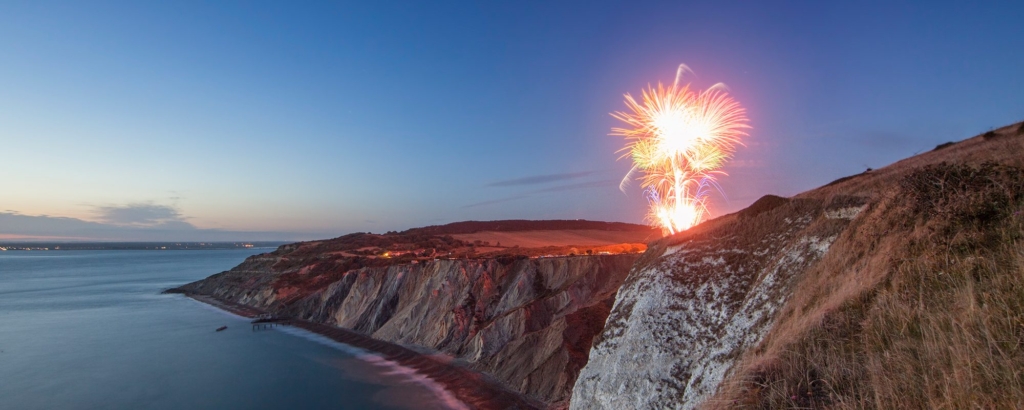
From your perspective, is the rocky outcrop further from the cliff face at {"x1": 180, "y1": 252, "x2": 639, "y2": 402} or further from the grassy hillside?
the cliff face at {"x1": 180, "y1": 252, "x2": 639, "y2": 402}

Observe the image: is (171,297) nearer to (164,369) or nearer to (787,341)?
(164,369)

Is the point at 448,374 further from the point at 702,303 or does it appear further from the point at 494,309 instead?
the point at 702,303

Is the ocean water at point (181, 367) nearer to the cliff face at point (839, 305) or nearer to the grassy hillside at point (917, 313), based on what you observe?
the cliff face at point (839, 305)

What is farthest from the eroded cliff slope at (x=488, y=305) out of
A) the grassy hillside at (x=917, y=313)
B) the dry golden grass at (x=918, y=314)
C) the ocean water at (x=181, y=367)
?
the dry golden grass at (x=918, y=314)

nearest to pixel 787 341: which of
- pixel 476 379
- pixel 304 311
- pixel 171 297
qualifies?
pixel 476 379

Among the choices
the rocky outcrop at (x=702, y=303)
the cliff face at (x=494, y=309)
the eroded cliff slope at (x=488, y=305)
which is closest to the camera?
the rocky outcrop at (x=702, y=303)

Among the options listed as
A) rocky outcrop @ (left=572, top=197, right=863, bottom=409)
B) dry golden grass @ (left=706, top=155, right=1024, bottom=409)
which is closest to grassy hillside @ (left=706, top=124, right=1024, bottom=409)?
dry golden grass @ (left=706, top=155, right=1024, bottom=409)
